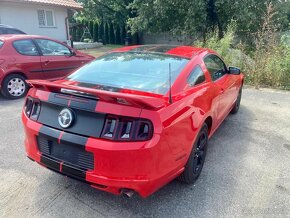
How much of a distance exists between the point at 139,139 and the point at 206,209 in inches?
44.6

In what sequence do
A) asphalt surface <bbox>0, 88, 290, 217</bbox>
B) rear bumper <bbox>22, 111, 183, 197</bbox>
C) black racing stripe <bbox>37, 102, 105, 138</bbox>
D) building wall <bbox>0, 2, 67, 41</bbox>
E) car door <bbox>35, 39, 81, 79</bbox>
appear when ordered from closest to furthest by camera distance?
1. rear bumper <bbox>22, 111, 183, 197</bbox>
2. black racing stripe <bbox>37, 102, 105, 138</bbox>
3. asphalt surface <bbox>0, 88, 290, 217</bbox>
4. car door <bbox>35, 39, 81, 79</bbox>
5. building wall <bbox>0, 2, 67, 41</bbox>

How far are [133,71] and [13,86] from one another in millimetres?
4597

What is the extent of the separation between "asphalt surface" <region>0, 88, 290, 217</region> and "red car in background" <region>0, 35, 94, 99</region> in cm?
250

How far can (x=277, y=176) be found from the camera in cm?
362

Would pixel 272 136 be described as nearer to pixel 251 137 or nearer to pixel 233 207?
pixel 251 137

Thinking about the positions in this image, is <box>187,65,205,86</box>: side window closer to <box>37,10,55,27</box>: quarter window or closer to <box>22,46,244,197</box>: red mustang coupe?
<box>22,46,244,197</box>: red mustang coupe

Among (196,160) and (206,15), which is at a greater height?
(206,15)

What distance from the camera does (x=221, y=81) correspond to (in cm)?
435

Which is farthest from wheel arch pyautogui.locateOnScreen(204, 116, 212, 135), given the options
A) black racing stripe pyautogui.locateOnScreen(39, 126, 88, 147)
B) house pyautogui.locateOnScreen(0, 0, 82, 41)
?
house pyautogui.locateOnScreen(0, 0, 82, 41)

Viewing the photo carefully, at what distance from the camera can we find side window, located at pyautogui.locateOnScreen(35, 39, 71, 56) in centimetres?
743

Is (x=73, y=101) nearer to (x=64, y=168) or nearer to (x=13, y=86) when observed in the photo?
(x=64, y=168)

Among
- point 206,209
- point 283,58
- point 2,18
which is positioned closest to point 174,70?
point 206,209

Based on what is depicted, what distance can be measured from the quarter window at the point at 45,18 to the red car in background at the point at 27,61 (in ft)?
38.0

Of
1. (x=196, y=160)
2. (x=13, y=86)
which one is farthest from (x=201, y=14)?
(x=196, y=160)
